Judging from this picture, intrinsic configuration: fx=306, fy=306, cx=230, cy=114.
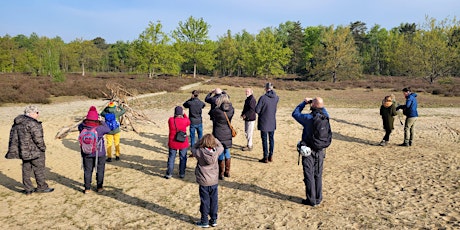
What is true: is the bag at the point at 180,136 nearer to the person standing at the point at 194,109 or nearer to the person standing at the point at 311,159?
the person standing at the point at 194,109

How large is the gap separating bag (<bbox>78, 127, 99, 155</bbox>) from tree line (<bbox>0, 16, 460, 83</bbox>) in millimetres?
27590

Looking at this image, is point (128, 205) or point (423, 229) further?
point (128, 205)

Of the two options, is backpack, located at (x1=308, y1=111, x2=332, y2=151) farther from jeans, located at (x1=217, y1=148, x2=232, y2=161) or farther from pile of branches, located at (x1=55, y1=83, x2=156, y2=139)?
pile of branches, located at (x1=55, y1=83, x2=156, y2=139)

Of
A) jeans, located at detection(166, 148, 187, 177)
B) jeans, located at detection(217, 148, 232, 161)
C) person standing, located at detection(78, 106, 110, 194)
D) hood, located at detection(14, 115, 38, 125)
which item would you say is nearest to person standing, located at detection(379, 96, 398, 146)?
jeans, located at detection(217, 148, 232, 161)

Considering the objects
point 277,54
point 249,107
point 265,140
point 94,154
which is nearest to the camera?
point 94,154

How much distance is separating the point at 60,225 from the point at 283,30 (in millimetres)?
90952

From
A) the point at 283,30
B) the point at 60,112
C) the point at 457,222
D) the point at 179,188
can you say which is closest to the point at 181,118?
the point at 179,188

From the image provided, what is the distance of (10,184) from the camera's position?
695 centimetres

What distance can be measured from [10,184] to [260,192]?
566 cm

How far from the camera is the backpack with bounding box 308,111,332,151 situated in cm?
519

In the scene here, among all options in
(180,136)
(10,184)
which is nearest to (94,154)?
(180,136)

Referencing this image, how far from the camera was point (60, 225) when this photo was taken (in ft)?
16.6

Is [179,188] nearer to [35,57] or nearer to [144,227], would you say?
[144,227]

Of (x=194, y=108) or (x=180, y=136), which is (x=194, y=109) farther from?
(x=180, y=136)
